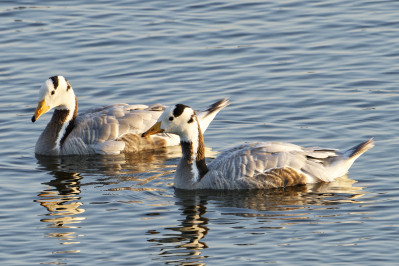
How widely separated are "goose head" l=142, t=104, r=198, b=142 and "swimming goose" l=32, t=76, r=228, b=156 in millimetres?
2486

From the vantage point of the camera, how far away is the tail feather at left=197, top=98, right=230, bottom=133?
63.8 ft

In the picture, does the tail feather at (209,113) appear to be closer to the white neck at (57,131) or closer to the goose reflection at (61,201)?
the white neck at (57,131)

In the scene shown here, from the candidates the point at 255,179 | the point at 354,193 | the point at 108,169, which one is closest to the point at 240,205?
the point at 255,179

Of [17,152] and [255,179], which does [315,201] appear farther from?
[17,152]

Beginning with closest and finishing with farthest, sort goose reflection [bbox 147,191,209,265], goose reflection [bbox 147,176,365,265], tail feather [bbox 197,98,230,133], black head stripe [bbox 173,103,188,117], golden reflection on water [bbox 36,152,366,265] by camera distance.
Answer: goose reflection [bbox 147,191,209,265] → goose reflection [bbox 147,176,365,265] → golden reflection on water [bbox 36,152,366,265] → black head stripe [bbox 173,103,188,117] → tail feather [bbox 197,98,230,133]

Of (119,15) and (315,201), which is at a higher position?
(119,15)

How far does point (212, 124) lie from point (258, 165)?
4.27 m

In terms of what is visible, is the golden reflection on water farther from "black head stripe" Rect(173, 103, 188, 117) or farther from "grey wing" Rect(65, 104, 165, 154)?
Answer: "black head stripe" Rect(173, 103, 188, 117)

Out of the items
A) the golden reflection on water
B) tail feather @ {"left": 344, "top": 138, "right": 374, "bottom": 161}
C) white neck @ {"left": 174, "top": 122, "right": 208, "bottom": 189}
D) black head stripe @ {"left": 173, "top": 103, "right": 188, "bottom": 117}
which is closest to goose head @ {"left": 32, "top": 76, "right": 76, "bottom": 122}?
the golden reflection on water

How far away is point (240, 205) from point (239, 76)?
282 inches

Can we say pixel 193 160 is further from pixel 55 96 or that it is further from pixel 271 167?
pixel 55 96

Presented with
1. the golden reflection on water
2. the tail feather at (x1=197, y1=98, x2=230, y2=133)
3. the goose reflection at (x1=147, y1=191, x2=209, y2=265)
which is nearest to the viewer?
the goose reflection at (x1=147, y1=191, x2=209, y2=265)

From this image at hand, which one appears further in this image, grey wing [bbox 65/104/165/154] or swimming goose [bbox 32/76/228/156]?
grey wing [bbox 65/104/165/154]

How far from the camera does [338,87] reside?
21734 mm
